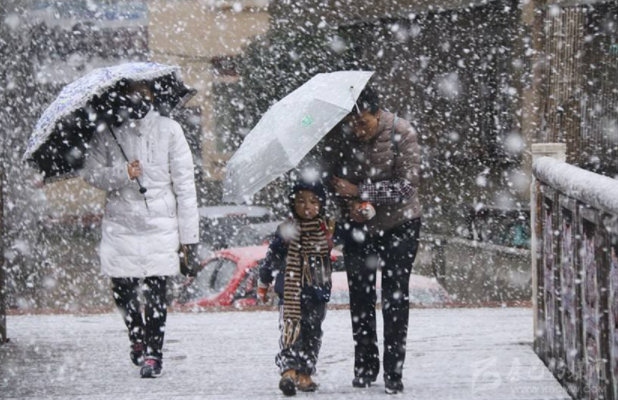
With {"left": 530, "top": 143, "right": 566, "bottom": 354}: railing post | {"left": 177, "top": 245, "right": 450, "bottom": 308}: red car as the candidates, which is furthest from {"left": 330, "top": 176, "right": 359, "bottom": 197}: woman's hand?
{"left": 177, "top": 245, "right": 450, "bottom": 308}: red car

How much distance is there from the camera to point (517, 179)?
22047mm

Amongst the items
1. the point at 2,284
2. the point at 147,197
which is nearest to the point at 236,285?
the point at 2,284

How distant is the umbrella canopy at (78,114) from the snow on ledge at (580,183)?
217cm

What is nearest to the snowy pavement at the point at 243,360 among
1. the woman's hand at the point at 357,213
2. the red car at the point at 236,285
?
the woman's hand at the point at 357,213

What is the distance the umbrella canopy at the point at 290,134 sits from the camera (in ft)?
18.0

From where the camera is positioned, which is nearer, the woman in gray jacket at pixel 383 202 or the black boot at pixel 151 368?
the woman in gray jacket at pixel 383 202

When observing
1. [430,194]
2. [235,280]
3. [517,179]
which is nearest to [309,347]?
[235,280]

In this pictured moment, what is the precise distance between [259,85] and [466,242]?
371 inches

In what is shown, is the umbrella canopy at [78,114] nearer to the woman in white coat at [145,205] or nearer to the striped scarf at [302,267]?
the woman in white coat at [145,205]

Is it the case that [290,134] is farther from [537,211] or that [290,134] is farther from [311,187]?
[537,211]

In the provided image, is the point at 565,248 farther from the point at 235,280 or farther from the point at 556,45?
the point at 556,45

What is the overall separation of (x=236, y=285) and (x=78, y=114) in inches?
223

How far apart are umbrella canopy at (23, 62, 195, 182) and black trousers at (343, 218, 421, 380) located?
145 cm

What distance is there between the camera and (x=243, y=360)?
23.2 feet
